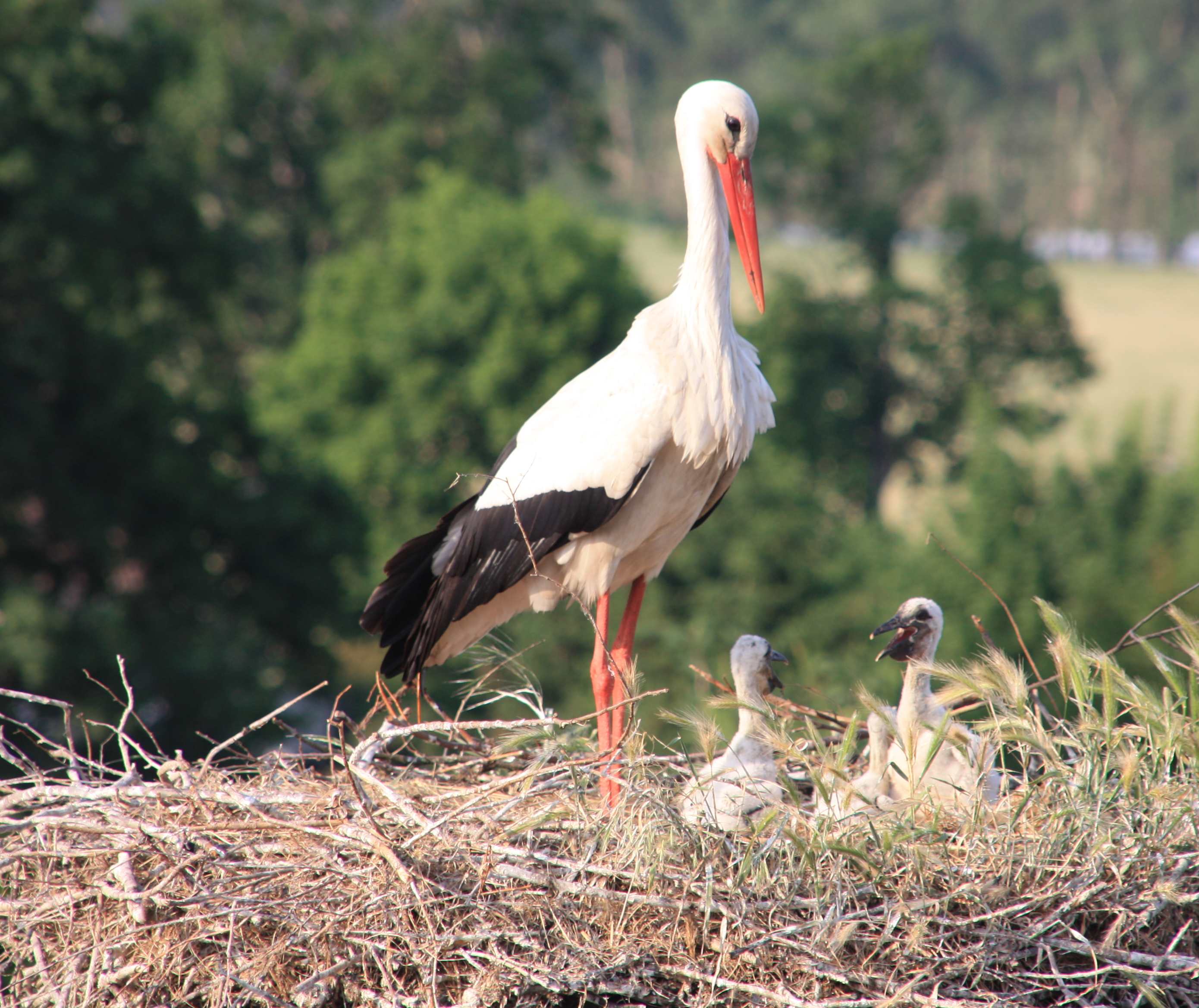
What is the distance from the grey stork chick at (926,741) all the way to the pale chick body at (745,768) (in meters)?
0.39

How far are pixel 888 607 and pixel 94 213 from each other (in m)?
10.2

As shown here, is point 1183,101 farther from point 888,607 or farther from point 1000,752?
point 1000,752

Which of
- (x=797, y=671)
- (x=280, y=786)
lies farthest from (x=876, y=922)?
(x=797, y=671)

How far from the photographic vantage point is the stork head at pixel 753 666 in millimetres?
4969

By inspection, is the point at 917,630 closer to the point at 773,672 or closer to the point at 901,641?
the point at 901,641

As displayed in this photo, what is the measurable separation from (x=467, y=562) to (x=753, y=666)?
1.10 m

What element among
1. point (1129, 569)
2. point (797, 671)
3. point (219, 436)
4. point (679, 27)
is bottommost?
point (797, 671)

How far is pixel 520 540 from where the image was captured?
510cm

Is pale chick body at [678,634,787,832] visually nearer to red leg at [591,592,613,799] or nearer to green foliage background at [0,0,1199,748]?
red leg at [591,592,613,799]

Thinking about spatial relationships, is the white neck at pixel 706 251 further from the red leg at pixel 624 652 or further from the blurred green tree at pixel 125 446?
the blurred green tree at pixel 125 446

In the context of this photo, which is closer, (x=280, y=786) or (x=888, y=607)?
(x=280, y=786)

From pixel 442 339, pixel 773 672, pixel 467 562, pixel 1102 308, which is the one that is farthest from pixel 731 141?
pixel 1102 308

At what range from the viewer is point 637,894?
12.1ft

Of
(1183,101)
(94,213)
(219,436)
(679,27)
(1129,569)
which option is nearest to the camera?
(94,213)
